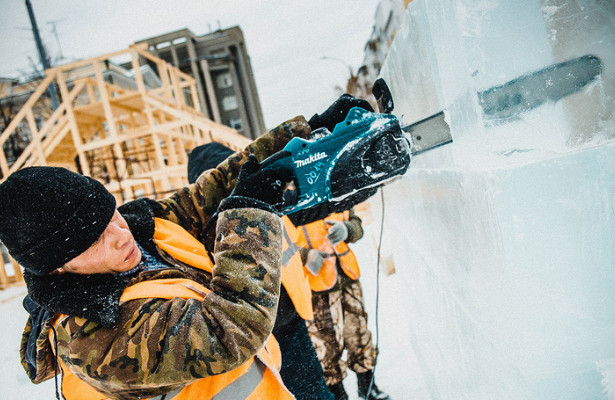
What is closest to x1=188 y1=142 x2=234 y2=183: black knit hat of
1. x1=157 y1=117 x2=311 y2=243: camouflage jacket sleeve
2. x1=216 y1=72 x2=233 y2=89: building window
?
x1=157 y1=117 x2=311 y2=243: camouflage jacket sleeve

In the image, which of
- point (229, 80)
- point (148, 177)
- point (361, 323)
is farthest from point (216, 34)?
point (361, 323)

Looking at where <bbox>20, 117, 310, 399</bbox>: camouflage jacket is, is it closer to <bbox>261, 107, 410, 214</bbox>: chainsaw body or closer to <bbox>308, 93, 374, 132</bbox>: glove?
<bbox>261, 107, 410, 214</bbox>: chainsaw body

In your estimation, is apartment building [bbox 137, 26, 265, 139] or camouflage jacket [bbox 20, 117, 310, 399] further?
apartment building [bbox 137, 26, 265, 139]

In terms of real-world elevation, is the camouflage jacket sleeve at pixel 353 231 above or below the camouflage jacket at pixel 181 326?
below

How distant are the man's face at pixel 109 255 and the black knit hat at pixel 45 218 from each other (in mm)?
41

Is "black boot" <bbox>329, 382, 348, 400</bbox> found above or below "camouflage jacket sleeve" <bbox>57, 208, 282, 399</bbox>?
below

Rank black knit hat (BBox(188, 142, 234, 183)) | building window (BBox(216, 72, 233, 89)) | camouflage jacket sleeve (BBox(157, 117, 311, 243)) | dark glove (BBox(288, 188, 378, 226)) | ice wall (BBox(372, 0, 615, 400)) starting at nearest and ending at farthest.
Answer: ice wall (BBox(372, 0, 615, 400)) < dark glove (BBox(288, 188, 378, 226)) < camouflage jacket sleeve (BBox(157, 117, 311, 243)) < black knit hat (BBox(188, 142, 234, 183)) < building window (BBox(216, 72, 233, 89))

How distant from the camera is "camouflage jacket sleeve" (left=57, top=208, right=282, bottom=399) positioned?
2.68ft

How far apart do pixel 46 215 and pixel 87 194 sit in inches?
4.5

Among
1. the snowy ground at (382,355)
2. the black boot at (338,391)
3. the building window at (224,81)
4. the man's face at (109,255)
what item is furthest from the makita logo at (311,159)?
the building window at (224,81)

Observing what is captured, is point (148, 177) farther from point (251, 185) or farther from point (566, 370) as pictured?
point (566, 370)

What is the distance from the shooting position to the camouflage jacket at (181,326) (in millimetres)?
819

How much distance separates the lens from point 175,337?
833 mm

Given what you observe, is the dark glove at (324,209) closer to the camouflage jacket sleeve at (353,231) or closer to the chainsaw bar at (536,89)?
the chainsaw bar at (536,89)
